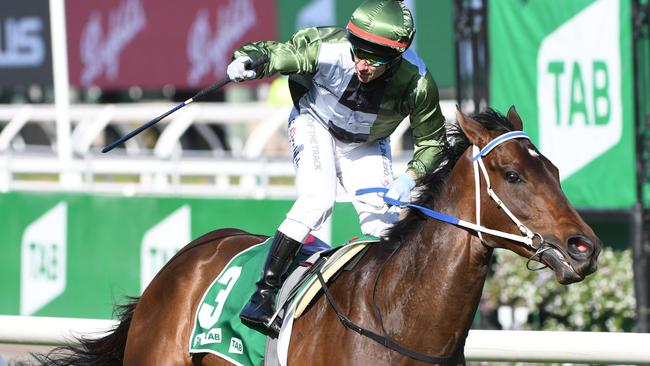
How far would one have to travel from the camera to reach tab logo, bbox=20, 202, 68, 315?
8.94 m

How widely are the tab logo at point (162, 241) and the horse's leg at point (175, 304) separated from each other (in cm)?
321

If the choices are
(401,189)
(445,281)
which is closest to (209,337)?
(401,189)

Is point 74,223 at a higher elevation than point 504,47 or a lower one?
lower

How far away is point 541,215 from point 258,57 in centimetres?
120

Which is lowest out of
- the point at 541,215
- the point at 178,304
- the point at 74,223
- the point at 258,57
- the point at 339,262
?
the point at 74,223

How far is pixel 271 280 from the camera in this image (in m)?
4.64

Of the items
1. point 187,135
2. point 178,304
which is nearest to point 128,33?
point 187,135

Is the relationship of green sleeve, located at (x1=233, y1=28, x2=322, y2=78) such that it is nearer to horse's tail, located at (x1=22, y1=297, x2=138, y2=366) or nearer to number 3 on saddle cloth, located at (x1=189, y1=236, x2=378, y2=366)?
number 3 on saddle cloth, located at (x1=189, y1=236, x2=378, y2=366)

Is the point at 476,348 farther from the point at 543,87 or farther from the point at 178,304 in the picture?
the point at 543,87

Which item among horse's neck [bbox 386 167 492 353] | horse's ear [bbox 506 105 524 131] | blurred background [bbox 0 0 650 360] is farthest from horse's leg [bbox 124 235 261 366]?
blurred background [bbox 0 0 650 360]

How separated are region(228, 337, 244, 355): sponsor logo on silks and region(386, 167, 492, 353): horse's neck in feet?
2.38

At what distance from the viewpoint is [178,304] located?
5141 millimetres

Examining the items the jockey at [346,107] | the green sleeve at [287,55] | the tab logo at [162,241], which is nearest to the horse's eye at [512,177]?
the jockey at [346,107]

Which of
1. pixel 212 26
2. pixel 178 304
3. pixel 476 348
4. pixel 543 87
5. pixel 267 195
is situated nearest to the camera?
pixel 178 304
